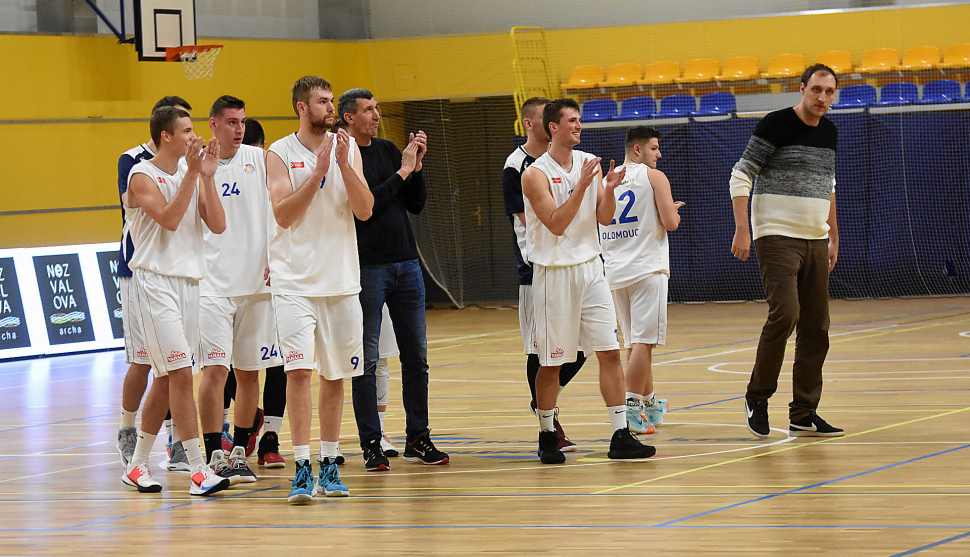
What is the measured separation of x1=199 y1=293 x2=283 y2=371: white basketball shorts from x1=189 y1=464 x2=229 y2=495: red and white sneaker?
639 mm

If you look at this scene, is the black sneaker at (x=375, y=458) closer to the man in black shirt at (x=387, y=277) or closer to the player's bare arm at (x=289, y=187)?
the man in black shirt at (x=387, y=277)

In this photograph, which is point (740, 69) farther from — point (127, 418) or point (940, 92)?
point (127, 418)

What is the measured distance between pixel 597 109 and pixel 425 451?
11.9 m

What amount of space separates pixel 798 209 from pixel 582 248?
128 centimetres

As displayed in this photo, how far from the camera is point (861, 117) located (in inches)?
632

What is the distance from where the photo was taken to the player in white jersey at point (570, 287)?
19.2 feet

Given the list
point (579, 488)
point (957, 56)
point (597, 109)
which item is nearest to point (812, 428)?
point (579, 488)

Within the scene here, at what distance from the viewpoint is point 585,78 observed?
17.6m

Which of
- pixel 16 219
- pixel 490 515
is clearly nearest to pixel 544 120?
pixel 490 515

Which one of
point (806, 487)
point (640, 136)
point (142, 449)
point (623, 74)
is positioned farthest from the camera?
point (623, 74)

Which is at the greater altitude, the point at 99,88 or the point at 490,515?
the point at 99,88

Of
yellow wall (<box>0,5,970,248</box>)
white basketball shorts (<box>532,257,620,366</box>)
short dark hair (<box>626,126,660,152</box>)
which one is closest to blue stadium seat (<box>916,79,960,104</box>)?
yellow wall (<box>0,5,970,248</box>)

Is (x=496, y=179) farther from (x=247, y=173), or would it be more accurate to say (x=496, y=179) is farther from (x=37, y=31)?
(x=247, y=173)

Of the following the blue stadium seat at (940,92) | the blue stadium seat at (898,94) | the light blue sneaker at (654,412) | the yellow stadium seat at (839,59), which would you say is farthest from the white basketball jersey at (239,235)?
the yellow stadium seat at (839,59)
